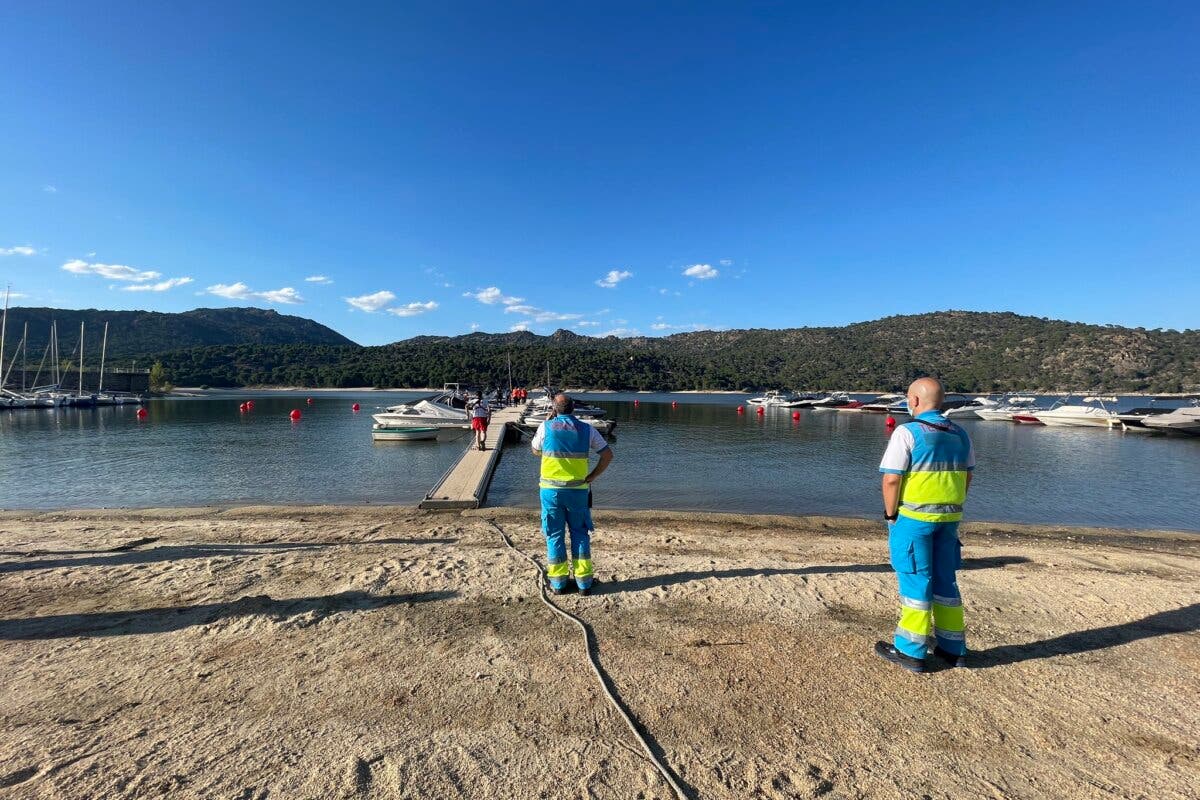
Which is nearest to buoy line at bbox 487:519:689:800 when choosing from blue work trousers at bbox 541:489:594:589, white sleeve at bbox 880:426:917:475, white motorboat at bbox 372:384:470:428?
blue work trousers at bbox 541:489:594:589

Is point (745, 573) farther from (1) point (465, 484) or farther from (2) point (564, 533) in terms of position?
(1) point (465, 484)

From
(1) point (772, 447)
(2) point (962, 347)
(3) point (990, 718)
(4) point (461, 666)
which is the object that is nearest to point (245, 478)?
(4) point (461, 666)

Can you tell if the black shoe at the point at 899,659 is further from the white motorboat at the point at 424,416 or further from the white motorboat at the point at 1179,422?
the white motorboat at the point at 1179,422

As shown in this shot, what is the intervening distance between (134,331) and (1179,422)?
21524 cm

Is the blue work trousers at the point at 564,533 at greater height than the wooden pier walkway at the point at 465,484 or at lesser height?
greater

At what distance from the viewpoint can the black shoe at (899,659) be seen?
152 inches

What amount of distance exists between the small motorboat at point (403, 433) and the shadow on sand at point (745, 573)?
2404 centimetres

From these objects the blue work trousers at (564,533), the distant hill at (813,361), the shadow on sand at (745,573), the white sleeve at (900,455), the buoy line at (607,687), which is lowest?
the shadow on sand at (745,573)

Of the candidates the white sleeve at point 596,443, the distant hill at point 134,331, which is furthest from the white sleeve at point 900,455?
the distant hill at point 134,331

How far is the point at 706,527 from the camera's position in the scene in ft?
33.2

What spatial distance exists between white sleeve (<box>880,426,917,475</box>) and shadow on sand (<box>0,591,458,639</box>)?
4241mm

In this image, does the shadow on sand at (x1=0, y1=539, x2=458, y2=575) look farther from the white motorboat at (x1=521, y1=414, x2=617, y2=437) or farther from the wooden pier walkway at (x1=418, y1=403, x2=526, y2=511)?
the white motorboat at (x1=521, y1=414, x2=617, y2=437)

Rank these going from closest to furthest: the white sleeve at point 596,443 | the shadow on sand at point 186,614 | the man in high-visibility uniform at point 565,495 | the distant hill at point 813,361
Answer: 1. the shadow on sand at point 186,614
2. the man in high-visibility uniform at point 565,495
3. the white sleeve at point 596,443
4. the distant hill at point 813,361

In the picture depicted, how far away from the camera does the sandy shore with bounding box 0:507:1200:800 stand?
2.77 meters
